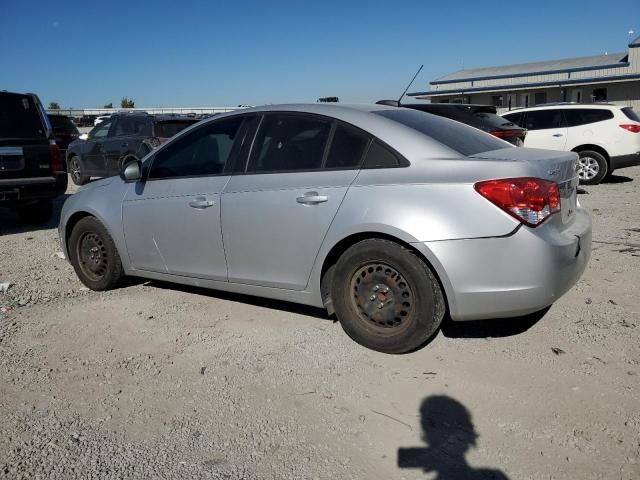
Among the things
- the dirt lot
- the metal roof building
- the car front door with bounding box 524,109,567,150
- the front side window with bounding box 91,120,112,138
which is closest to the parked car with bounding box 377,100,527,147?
the car front door with bounding box 524,109,567,150

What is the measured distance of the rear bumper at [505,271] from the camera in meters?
3.20

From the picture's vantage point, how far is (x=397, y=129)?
3719 millimetres

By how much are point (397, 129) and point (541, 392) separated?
72.4 inches

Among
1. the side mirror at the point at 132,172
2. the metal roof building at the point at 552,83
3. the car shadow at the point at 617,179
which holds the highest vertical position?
the metal roof building at the point at 552,83

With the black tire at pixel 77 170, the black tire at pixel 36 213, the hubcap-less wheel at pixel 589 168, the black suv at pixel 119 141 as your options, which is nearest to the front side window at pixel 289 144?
the black tire at pixel 36 213

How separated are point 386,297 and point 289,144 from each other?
132cm

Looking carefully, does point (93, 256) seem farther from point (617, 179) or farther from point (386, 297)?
point (617, 179)

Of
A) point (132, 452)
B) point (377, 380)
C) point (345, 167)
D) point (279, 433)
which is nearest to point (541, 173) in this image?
point (345, 167)

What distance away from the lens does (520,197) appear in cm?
322

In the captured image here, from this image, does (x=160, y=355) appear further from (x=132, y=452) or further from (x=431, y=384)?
(x=431, y=384)

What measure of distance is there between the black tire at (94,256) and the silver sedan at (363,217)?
8.0 inches

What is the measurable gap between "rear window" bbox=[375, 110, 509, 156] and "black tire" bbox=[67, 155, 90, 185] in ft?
37.7

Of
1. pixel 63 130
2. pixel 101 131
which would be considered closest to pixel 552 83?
pixel 63 130

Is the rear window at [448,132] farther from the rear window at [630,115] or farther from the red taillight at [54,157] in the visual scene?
the rear window at [630,115]
